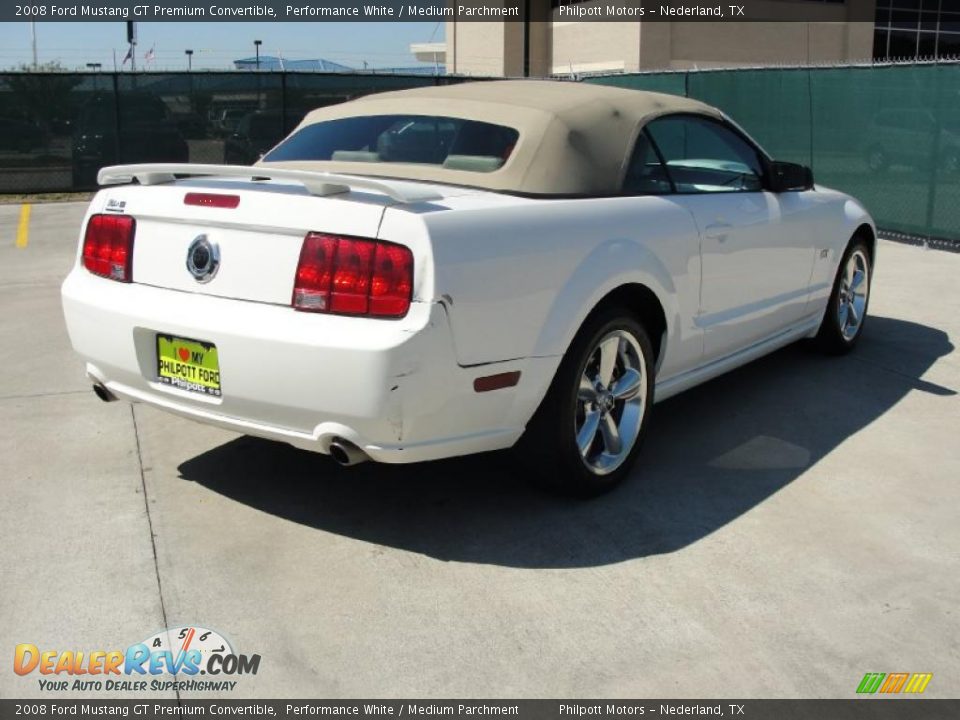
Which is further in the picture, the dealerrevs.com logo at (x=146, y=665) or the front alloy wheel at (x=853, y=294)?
the front alloy wheel at (x=853, y=294)

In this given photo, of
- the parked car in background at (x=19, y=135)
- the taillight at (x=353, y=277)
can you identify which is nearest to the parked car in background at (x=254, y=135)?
the parked car in background at (x=19, y=135)

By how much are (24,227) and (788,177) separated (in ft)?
34.3

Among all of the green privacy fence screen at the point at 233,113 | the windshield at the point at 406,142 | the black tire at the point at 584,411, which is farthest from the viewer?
the green privacy fence screen at the point at 233,113

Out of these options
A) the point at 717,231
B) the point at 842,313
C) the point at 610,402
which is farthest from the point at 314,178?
the point at 842,313

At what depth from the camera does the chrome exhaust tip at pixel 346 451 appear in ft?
11.5

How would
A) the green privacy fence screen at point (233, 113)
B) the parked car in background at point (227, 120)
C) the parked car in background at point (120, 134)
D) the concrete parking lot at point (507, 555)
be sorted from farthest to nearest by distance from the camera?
the parked car in background at point (227, 120)
the parked car in background at point (120, 134)
the green privacy fence screen at point (233, 113)
the concrete parking lot at point (507, 555)

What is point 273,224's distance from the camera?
3564 mm

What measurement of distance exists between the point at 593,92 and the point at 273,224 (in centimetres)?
181

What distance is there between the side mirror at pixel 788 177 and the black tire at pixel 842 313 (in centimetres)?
77

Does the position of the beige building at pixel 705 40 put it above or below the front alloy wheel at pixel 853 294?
above

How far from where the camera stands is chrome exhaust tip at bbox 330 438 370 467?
3.50 metres

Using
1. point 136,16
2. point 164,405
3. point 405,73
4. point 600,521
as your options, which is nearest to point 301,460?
point 164,405

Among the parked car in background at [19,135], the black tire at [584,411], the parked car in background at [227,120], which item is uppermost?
the parked car in background at [227,120]

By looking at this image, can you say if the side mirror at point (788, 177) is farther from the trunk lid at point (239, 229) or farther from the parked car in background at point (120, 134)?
the parked car in background at point (120, 134)
